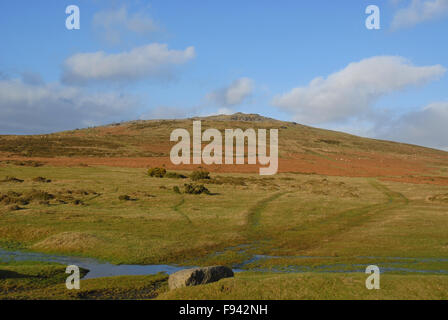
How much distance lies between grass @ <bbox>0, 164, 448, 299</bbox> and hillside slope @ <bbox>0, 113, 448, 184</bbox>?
3877 centimetres

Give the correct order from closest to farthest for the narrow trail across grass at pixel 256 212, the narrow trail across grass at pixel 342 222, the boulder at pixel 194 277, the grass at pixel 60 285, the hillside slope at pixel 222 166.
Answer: the boulder at pixel 194 277 → the grass at pixel 60 285 → the narrow trail across grass at pixel 342 222 → the narrow trail across grass at pixel 256 212 → the hillside slope at pixel 222 166

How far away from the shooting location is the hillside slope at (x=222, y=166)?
8994 cm

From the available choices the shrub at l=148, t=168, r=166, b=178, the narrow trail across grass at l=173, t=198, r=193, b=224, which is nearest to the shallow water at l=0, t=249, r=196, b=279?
the narrow trail across grass at l=173, t=198, r=193, b=224

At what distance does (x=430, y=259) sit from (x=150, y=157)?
8704cm

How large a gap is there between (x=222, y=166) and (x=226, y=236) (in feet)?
192

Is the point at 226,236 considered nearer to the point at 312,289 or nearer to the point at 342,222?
the point at 342,222

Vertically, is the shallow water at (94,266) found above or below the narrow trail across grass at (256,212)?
below

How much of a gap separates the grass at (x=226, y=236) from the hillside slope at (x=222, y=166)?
127 ft

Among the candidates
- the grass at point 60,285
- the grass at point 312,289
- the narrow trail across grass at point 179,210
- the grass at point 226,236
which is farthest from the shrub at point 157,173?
the grass at point 312,289

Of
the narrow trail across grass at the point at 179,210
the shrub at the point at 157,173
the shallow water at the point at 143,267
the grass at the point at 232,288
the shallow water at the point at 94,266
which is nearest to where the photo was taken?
the grass at the point at 232,288

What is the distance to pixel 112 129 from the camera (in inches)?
7475

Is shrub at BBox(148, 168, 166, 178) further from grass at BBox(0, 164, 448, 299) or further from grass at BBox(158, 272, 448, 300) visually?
grass at BBox(158, 272, 448, 300)

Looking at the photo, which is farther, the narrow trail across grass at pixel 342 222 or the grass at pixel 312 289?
the narrow trail across grass at pixel 342 222

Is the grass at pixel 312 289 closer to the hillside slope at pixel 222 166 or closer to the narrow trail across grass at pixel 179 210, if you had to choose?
the narrow trail across grass at pixel 179 210
